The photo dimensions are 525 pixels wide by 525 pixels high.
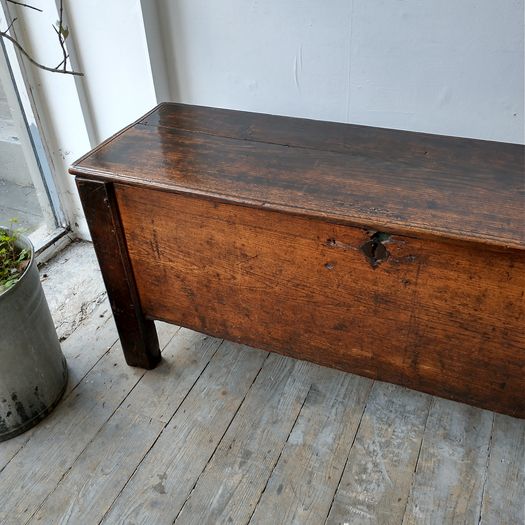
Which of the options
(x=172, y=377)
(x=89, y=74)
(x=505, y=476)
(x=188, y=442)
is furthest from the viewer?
(x=89, y=74)

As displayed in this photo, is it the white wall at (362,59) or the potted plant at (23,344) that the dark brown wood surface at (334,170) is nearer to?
the white wall at (362,59)

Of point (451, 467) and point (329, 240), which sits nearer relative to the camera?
point (329, 240)

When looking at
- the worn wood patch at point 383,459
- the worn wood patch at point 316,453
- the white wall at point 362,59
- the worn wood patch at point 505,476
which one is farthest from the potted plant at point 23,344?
the worn wood patch at point 505,476

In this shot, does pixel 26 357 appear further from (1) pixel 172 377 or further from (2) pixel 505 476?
(2) pixel 505 476

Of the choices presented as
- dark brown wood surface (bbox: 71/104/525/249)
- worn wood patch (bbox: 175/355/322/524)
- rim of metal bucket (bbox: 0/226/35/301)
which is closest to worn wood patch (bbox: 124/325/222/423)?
worn wood patch (bbox: 175/355/322/524)

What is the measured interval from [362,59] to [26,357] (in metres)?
1.23

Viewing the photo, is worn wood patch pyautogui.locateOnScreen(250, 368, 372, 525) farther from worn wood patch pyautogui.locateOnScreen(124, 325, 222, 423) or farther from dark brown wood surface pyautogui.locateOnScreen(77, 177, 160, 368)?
dark brown wood surface pyautogui.locateOnScreen(77, 177, 160, 368)

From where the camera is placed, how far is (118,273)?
154 cm

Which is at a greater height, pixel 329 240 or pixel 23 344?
pixel 329 240

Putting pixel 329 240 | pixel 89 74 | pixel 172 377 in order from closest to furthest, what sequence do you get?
pixel 329 240 → pixel 172 377 → pixel 89 74

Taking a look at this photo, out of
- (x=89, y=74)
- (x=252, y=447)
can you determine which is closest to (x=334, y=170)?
(x=252, y=447)

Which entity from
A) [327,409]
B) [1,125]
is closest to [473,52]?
[327,409]

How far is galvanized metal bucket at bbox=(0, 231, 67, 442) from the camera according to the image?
4.65ft

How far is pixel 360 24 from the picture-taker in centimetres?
148
